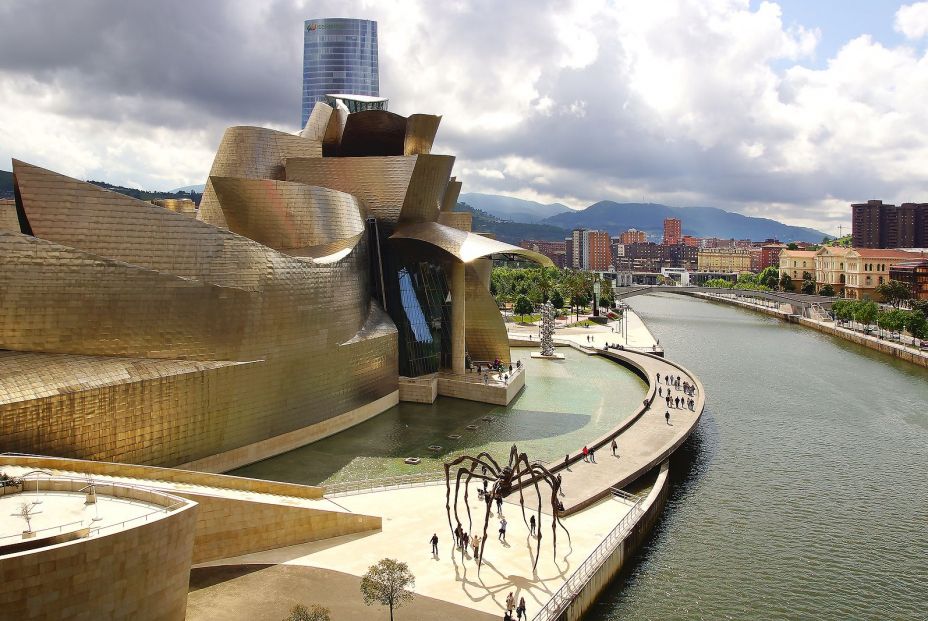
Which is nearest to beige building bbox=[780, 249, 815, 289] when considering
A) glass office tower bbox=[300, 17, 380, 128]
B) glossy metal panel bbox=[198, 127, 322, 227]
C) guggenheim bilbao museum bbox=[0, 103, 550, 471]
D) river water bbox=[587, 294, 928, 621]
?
river water bbox=[587, 294, 928, 621]

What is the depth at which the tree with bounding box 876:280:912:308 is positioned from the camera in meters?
93.8

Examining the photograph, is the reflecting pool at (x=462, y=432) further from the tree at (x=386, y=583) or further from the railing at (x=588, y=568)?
the tree at (x=386, y=583)

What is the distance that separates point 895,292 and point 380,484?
94.8 meters

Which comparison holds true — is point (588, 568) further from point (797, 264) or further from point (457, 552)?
point (797, 264)

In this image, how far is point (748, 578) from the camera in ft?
63.9

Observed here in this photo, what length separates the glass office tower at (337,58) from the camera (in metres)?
159

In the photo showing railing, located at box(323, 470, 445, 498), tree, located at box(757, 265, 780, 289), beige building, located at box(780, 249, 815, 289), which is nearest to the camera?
railing, located at box(323, 470, 445, 498)

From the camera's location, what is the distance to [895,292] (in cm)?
9400

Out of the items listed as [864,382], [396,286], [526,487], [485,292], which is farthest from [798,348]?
[526,487]

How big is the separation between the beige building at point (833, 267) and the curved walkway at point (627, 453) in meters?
91.8

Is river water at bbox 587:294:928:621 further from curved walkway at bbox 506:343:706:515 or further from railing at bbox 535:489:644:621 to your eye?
curved walkway at bbox 506:343:706:515

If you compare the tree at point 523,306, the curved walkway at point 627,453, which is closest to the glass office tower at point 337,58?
the tree at point 523,306

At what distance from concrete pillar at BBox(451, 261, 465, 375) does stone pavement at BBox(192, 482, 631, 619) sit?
63.6 ft

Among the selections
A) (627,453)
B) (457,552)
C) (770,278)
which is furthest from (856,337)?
(770,278)
